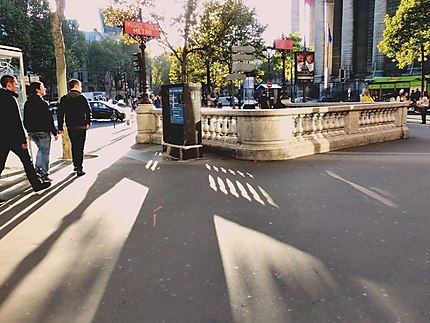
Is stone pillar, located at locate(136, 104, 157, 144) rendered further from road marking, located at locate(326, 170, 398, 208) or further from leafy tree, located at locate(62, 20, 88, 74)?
leafy tree, located at locate(62, 20, 88, 74)

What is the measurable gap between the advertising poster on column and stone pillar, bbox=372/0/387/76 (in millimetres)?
20529

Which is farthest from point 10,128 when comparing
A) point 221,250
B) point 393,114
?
point 393,114

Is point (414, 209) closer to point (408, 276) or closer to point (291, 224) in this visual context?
point (291, 224)

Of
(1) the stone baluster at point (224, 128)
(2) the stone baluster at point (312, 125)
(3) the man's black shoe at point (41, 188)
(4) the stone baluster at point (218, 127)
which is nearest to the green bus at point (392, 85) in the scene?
(2) the stone baluster at point (312, 125)

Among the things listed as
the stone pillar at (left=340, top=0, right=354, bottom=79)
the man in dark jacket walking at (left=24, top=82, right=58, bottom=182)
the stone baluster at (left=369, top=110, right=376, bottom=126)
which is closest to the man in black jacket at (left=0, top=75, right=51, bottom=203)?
the man in dark jacket walking at (left=24, top=82, right=58, bottom=182)

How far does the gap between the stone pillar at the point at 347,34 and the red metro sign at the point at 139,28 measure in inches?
1724

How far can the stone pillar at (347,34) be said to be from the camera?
49312 millimetres

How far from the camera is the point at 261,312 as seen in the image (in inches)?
108

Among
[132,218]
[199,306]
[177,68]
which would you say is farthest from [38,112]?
[177,68]

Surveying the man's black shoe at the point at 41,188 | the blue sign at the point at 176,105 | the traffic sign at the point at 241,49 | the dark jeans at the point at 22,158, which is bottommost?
the man's black shoe at the point at 41,188

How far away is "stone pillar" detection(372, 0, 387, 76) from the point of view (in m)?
44.2

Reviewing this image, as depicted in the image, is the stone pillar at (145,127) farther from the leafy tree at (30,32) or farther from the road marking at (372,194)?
the leafy tree at (30,32)

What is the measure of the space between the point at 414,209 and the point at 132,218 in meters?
3.75

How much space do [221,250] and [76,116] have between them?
5294 mm
